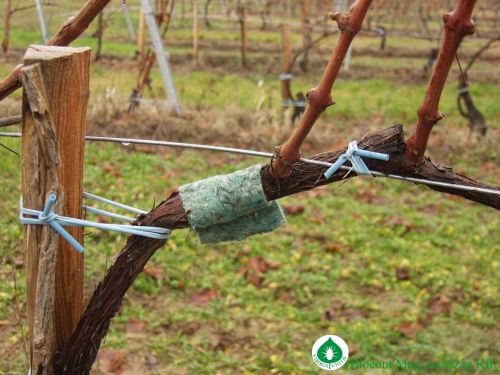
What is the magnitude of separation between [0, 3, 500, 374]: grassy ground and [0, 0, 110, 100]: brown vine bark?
721 millimetres

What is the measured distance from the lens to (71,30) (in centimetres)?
158

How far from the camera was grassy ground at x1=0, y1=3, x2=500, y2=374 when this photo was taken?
3.36 m

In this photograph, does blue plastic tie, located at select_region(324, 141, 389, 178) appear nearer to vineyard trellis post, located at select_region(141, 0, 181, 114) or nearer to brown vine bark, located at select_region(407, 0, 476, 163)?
brown vine bark, located at select_region(407, 0, 476, 163)

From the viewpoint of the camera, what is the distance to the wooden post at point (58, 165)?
140cm

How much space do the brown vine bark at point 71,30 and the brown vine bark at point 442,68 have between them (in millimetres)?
710

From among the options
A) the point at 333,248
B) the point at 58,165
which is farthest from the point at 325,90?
the point at 333,248

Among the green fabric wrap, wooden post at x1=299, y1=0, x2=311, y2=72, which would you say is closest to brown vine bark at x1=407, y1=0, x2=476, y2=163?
the green fabric wrap

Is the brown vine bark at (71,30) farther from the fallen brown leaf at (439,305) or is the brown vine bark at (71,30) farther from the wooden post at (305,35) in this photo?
the wooden post at (305,35)

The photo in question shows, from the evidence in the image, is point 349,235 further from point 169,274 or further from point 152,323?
point 152,323

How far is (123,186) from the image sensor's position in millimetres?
5309

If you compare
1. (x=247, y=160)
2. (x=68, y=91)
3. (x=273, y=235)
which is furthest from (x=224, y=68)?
(x=68, y=91)

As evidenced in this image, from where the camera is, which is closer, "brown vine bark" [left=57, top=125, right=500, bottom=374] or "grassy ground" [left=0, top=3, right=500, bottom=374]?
"brown vine bark" [left=57, top=125, right=500, bottom=374]

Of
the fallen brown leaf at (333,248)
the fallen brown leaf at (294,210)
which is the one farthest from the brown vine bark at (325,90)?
the fallen brown leaf at (294,210)

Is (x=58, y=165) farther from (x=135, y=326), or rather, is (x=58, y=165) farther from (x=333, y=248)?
(x=333, y=248)
